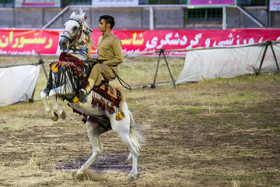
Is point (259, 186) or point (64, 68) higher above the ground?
point (64, 68)

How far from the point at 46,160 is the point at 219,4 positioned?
84.4 feet

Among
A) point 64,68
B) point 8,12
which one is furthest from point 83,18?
point 8,12

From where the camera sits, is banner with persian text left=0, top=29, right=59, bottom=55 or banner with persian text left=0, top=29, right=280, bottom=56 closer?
banner with persian text left=0, top=29, right=280, bottom=56

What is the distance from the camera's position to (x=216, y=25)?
3478 centimetres

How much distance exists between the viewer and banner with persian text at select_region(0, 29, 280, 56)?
22117 millimetres

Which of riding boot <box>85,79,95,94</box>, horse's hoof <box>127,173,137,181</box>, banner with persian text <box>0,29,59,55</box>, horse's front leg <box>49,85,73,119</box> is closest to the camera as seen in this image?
horse's front leg <box>49,85,73,119</box>

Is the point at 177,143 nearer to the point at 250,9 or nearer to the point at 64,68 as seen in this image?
the point at 64,68

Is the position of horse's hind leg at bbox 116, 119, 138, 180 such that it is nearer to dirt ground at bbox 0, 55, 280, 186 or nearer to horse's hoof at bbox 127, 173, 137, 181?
horse's hoof at bbox 127, 173, 137, 181

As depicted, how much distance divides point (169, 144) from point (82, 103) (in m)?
2.92

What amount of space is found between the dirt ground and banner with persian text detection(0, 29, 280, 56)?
644 cm

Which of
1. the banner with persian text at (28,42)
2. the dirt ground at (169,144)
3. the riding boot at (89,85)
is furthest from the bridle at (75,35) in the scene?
the banner with persian text at (28,42)

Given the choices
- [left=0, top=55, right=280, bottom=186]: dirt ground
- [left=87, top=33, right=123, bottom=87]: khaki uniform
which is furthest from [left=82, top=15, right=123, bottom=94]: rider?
[left=0, top=55, right=280, bottom=186]: dirt ground

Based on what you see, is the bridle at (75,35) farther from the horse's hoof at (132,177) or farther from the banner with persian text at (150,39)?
the banner with persian text at (150,39)

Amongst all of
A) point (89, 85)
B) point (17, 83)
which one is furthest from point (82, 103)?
point (17, 83)
